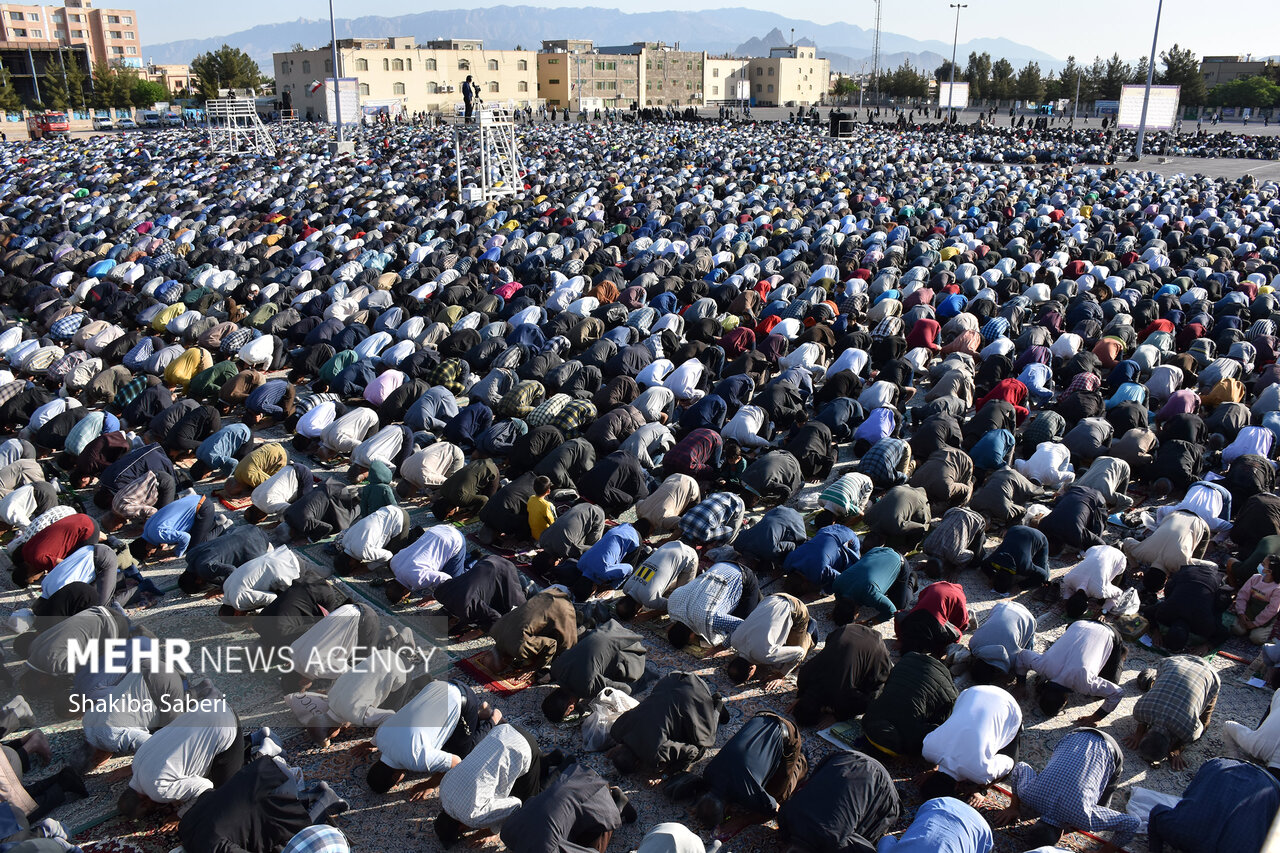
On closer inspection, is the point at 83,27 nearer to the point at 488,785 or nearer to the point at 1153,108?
the point at 1153,108

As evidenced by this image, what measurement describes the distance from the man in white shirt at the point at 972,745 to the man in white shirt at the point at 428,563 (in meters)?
4.19

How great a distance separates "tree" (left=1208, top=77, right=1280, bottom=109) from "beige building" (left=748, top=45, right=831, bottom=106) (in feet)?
122

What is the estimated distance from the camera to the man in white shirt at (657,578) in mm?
7879

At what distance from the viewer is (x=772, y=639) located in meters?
7.02

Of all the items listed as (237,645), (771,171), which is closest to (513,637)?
(237,645)

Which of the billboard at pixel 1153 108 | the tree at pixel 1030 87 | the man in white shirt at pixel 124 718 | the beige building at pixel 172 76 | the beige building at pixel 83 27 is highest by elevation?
the beige building at pixel 83 27

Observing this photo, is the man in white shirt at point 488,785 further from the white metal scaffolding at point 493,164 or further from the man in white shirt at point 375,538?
the white metal scaffolding at point 493,164

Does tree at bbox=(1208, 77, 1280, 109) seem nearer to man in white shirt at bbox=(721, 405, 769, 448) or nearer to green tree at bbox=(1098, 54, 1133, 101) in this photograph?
green tree at bbox=(1098, 54, 1133, 101)

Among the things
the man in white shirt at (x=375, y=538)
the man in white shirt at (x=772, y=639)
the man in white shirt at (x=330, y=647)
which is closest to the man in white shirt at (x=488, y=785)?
the man in white shirt at (x=330, y=647)

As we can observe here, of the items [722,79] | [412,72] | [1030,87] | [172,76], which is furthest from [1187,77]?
[172,76]

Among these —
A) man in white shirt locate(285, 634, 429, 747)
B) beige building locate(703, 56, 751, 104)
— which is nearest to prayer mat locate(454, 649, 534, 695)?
man in white shirt locate(285, 634, 429, 747)

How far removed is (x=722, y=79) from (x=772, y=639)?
98.4m

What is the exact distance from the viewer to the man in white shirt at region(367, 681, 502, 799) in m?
5.96

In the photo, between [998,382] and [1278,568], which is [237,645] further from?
[998,382]
